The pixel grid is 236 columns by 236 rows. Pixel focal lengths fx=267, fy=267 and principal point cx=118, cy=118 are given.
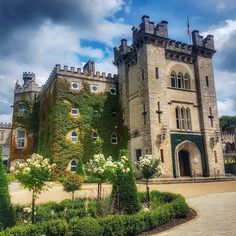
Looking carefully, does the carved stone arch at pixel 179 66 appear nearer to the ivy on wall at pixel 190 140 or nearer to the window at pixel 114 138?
the ivy on wall at pixel 190 140

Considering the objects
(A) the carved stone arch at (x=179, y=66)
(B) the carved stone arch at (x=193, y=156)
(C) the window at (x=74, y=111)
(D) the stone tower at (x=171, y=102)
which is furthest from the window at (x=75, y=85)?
(B) the carved stone arch at (x=193, y=156)

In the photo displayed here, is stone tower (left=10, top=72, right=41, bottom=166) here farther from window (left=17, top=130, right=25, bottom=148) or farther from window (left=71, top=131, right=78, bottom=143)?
window (left=71, top=131, right=78, bottom=143)

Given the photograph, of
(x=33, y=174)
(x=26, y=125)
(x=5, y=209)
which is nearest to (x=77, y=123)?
(x=26, y=125)

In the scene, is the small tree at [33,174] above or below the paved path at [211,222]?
above

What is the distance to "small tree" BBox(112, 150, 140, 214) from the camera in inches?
429

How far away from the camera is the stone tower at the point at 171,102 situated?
2658 centimetres

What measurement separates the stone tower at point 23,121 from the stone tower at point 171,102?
12.8m

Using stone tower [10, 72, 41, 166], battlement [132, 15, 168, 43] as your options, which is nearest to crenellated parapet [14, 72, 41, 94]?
stone tower [10, 72, 41, 166]

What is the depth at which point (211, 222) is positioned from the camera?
9.02 metres

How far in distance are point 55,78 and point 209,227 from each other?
25.0 m

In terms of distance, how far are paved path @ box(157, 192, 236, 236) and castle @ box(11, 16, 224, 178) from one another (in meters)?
13.5

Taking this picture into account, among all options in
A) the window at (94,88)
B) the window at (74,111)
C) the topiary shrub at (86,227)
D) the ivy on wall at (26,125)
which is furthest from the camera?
the ivy on wall at (26,125)

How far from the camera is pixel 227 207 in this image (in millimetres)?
11266

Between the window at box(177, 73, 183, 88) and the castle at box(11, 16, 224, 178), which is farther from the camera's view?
the window at box(177, 73, 183, 88)
